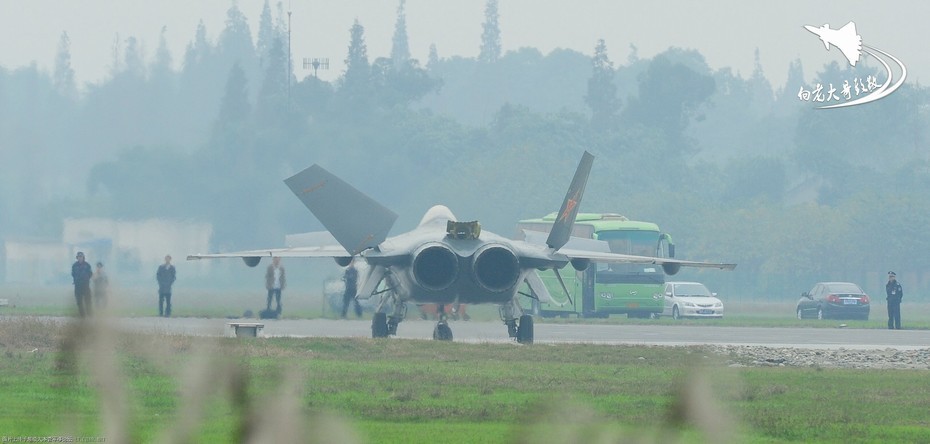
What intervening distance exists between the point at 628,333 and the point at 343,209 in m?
9.94

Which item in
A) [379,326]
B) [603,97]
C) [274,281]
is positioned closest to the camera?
[379,326]

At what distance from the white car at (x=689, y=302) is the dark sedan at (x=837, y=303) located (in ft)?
9.45

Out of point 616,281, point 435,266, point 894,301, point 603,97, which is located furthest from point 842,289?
point 603,97

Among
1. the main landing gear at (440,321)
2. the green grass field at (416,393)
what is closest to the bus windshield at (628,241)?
the main landing gear at (440,321)

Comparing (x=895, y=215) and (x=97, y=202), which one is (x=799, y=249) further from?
(x=97, y=202)

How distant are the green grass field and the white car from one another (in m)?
26.5

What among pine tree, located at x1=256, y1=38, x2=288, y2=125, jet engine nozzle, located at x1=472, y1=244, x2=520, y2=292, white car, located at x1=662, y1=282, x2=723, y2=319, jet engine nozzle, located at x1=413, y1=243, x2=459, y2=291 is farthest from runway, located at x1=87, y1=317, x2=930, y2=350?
pine tree, located at x1=256, y1=38, x2=288, y2=125

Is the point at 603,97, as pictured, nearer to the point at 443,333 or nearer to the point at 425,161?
the point at 425,161

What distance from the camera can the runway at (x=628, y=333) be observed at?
97.2ft

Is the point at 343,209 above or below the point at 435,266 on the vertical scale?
above

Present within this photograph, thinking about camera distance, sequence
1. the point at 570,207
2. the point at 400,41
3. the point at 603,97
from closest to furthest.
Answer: the point at 570,207 < the point at 603,97 < the point at 400,41

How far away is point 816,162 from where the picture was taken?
338 feet

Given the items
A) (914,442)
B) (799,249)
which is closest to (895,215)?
(799,249)

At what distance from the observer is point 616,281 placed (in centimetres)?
4897
